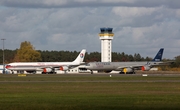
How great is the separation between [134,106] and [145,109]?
5.21 feet

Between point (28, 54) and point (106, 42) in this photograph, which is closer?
point (106, 42)

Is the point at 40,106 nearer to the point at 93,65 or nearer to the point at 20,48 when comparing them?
the point at 93,65

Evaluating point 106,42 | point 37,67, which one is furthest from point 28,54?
point 37,67

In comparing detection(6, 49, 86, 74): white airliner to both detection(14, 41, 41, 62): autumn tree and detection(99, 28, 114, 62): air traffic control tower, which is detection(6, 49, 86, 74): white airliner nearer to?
detection(99, 28, 114, 62): air traffic control tower

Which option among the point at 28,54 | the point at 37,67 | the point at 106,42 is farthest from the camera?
the point at 28,54

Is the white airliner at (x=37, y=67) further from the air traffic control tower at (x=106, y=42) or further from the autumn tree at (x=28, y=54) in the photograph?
the autumn tree at (x=28, y=54)

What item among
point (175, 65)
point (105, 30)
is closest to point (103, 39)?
point (105, 30)

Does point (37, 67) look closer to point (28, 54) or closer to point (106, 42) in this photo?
point (106, 42)

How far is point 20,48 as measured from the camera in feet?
552

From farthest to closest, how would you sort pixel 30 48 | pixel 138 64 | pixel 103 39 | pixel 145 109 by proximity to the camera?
pixel 30 48 < pixel 103 39 < pixel 138 64 < pixel 145 109

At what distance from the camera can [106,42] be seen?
150875mm

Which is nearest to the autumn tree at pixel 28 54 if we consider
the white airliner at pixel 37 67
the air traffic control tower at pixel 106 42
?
the air traffic control tower at pixel 106 42

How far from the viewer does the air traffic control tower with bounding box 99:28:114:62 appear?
147750mm

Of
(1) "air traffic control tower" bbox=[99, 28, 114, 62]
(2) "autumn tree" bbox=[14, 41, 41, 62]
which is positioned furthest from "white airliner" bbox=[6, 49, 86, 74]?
(2) "autumn tree" bbox=[14, 41, 41, 62]
